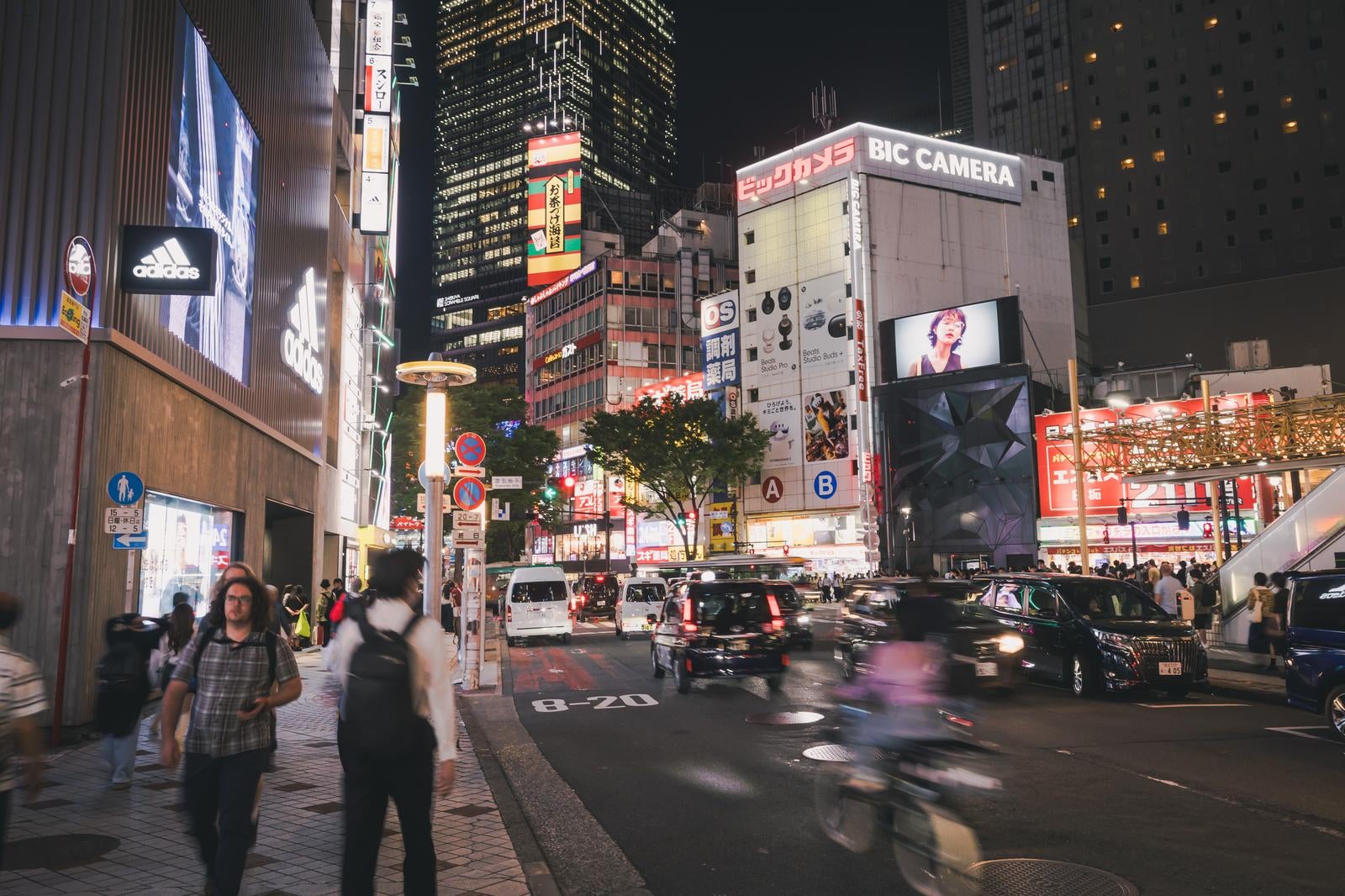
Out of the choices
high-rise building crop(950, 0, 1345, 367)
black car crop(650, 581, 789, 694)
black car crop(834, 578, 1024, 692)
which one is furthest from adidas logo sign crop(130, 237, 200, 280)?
high-rise building crop(950, 0, 1345, 367)

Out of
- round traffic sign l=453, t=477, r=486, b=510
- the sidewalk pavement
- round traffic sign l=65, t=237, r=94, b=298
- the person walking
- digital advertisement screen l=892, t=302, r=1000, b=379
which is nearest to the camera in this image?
the sidewalk pavement

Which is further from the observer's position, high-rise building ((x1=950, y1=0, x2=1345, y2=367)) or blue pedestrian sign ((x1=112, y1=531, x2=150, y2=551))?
high-rise building ((x1=950, y1=0, x2=1345, y2=367))

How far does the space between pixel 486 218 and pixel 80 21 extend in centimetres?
18944

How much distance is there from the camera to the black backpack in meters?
4.28

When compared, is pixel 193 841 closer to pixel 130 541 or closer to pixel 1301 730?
pixel 130 541

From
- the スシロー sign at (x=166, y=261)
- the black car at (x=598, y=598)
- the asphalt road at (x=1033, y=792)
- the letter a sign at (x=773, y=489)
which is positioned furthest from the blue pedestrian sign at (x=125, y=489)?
the letter a sign at (x=773, y=489)

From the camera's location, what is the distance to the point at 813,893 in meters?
5.56

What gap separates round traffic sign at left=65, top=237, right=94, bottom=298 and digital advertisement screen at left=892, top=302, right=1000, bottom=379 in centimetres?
4839

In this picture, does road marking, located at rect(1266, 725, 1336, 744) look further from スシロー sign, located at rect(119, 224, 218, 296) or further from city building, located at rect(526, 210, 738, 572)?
city building, located at rect(526, 210, 738, 572)

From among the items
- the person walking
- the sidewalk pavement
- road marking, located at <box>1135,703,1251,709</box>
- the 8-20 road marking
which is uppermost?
the person walking

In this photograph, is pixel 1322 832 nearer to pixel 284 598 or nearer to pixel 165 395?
pixel 165 395

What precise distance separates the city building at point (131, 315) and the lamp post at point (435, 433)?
3.26 metres

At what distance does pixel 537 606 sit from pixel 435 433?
14753mm

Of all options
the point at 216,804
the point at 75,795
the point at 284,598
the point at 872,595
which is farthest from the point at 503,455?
the point at 216,804
